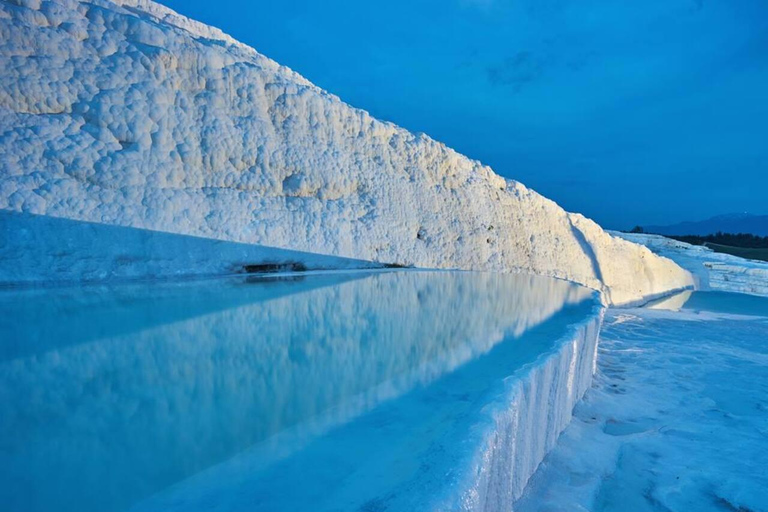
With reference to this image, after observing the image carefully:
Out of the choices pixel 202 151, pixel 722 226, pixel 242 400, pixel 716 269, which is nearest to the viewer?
pixel 242 400

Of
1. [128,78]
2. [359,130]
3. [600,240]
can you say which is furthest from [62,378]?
[600,240]

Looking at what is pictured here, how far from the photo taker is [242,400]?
5.22 ft

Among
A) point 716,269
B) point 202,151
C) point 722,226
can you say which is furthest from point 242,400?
point 722,226

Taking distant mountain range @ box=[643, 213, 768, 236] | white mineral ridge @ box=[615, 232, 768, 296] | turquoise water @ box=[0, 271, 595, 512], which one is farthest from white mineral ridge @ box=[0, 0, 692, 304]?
distant mountain range @ box=[643, 213, 768, 236]

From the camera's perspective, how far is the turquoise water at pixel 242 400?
43.4 inches

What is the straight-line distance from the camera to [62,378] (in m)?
1.69

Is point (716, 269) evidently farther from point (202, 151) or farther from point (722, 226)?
point (722, 226)

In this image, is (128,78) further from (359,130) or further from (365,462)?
(365,462)

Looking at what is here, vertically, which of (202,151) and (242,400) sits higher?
(202,151)

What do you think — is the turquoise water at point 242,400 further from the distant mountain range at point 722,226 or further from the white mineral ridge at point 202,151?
the distant mountain range at point 722,226

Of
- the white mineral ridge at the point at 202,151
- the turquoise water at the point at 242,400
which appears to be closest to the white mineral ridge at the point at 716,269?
the white mineral ridge at the point at 202,151

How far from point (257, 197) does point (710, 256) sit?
18.0m

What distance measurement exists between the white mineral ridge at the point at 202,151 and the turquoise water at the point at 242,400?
1914 mm

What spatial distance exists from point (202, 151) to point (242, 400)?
4553 mm
